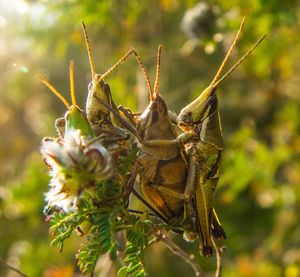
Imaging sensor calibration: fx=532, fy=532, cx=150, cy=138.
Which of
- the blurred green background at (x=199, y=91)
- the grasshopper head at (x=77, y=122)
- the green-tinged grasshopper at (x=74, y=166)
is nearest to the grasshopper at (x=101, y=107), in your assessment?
the grasshopper head at (x=77, y=122)

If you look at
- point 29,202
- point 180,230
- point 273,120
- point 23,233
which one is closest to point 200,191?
point 180,230

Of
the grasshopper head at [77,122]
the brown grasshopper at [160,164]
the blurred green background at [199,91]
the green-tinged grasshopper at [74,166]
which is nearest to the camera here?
the green-tinged grasshopper at [74,166]

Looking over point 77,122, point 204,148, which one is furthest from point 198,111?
point 77,122

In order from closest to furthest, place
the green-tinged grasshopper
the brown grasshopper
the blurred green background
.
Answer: the green-tinged grasshopper < the brown grasshopper < the blurred green background

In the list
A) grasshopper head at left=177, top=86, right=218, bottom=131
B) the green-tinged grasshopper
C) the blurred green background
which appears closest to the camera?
the green-tinged grasshopper

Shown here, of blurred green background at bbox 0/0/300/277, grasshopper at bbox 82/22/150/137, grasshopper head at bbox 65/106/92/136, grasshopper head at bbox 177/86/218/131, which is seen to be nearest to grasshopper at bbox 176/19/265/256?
grasshopper head at bbox 177/86/218/131

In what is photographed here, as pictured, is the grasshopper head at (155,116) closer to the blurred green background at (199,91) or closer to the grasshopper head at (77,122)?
the grasshopper head at (77,122)

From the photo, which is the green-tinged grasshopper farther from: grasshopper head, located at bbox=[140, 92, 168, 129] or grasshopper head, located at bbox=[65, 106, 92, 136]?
grasshopper head, located at bbox=[140, 92, 168, 129]

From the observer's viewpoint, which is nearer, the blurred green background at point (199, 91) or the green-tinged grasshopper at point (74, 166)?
the green-tinged grasshopper at point (74, 166)

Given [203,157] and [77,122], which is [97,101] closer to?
[77,122]
